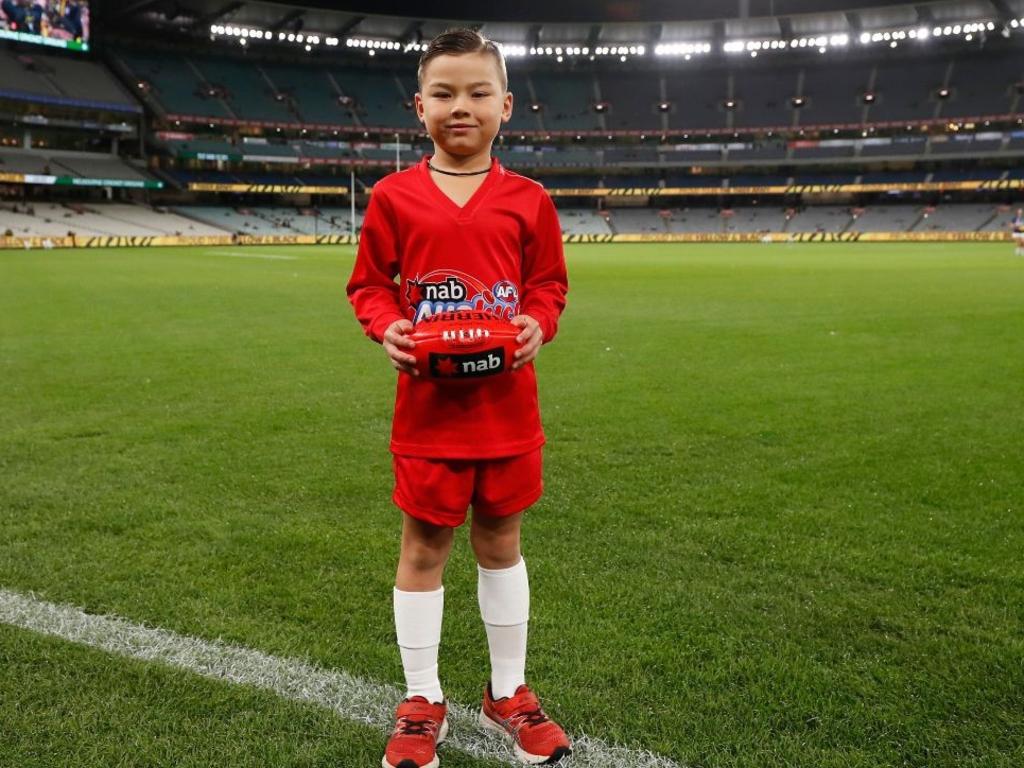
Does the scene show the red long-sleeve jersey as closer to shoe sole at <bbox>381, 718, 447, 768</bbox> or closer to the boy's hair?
the boy's hair

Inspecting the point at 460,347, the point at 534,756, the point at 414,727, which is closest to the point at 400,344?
the point at 460,347

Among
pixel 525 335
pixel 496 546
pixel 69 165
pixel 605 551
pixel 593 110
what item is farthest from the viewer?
pixel 593 110

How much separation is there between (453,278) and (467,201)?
243 millimetres

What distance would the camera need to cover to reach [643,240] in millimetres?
66062

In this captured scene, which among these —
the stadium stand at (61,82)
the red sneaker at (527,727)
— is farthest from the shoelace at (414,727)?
the stadium stand at (61,82)

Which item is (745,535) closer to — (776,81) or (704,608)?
(704,608)

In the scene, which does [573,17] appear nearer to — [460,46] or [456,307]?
[460,46]

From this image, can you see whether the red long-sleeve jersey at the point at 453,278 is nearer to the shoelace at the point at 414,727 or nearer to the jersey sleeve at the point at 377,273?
the jersey sleeve at the point at 377,273

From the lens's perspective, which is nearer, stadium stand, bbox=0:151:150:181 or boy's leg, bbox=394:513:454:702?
boy's leg, bbox=394:513:454:702

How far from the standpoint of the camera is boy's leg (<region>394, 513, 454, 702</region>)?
→ 259cm

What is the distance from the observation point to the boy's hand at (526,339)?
7.57 ft

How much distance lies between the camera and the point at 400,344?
2250 millimetres

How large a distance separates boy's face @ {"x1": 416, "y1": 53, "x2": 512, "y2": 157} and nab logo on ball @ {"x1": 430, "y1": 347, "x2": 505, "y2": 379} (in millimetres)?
648

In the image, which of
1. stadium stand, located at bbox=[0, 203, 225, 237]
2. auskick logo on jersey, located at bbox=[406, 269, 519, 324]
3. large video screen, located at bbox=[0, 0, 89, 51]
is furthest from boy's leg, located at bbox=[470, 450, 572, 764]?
large video screen, located at bbox=[0, 0, 89, 51]
